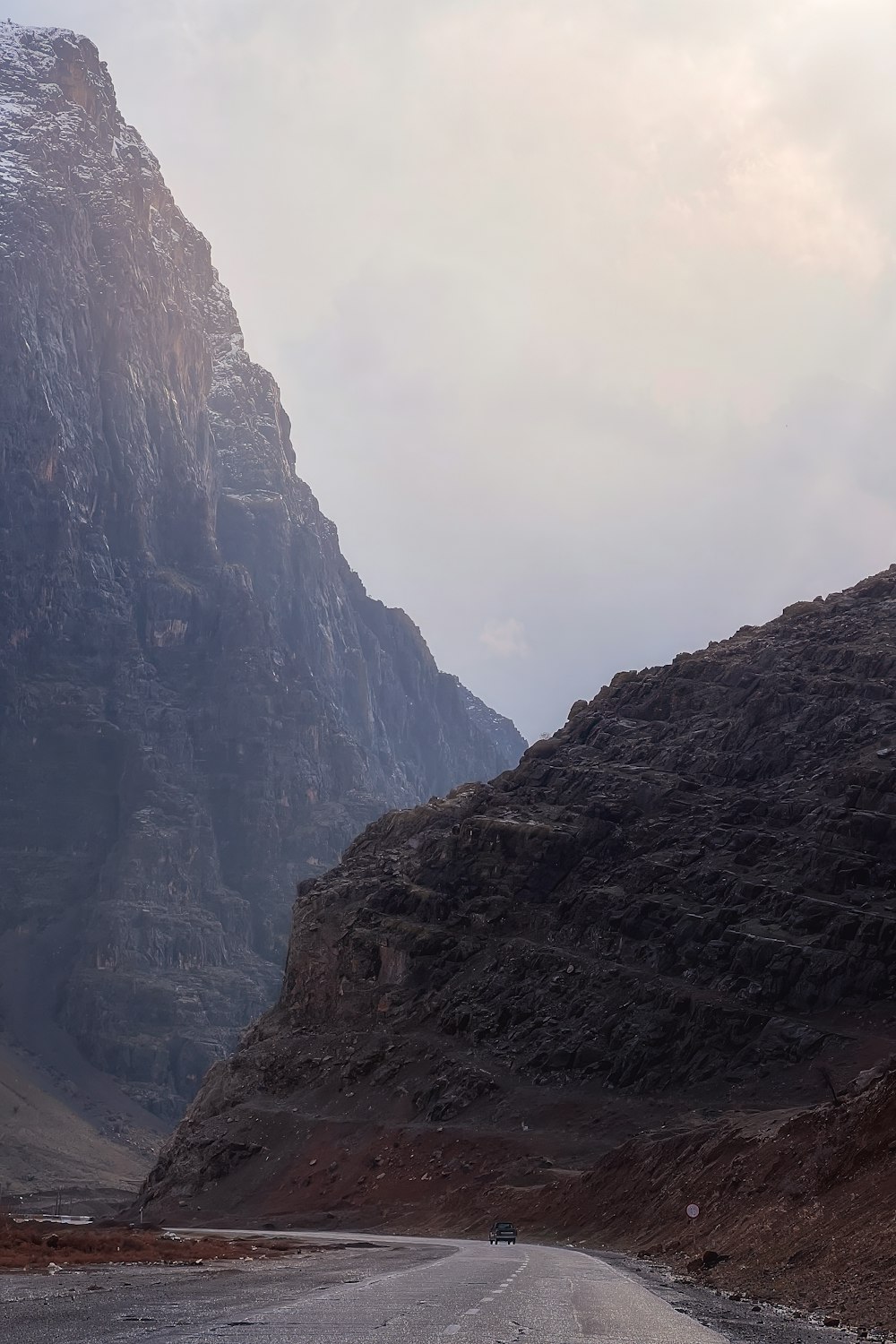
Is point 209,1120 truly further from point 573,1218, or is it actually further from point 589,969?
point 573,1218

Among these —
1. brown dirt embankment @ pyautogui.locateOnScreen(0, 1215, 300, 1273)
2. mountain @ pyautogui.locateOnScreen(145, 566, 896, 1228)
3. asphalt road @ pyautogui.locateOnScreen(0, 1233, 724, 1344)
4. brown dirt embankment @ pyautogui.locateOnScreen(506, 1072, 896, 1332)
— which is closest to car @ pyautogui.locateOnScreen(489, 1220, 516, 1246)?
brown dirt embankment @ pyautogui.locateOnScreen(506, 1072, 896, 1332)

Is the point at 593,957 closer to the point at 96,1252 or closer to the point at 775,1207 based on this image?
the point at 775,1207

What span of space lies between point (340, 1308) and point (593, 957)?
122821mm

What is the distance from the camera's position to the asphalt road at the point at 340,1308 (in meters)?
21.3

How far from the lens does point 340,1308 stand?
1054 inches

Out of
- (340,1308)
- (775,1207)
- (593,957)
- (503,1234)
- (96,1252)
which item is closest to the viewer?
(340,1308)

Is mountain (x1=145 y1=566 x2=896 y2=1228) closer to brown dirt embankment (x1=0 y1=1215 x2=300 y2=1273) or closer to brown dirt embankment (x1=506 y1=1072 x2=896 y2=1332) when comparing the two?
brown dirt embankment (x1=506 y1=1072 x2=896 y2=1332)

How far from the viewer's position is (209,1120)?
15125cm

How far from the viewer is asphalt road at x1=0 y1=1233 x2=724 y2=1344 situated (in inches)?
839

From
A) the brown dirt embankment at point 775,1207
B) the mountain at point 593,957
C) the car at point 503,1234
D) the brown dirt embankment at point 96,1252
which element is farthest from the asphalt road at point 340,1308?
the mountain at point 593,957

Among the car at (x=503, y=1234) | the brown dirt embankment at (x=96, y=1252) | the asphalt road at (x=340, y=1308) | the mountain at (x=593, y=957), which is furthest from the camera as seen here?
the mountain at (x=593, y=957)

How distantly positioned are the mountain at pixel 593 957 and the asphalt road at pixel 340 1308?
75.2 meters

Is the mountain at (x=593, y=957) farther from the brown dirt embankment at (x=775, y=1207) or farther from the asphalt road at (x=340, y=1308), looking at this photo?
the asphalt road at (x=340, y=1308)

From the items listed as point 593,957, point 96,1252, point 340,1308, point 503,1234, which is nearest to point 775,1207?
point 96,1252
